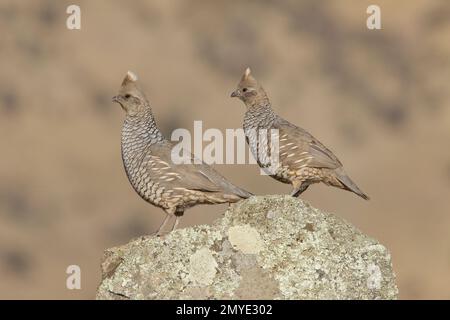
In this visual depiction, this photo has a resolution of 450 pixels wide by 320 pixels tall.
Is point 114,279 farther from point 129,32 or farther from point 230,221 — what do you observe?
point 129,32

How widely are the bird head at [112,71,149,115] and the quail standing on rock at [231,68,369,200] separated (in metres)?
0.98

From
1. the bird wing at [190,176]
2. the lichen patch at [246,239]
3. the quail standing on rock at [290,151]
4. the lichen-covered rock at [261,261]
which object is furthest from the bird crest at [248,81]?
the lichen patch at [246,239]

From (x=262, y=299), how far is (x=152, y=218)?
1736 cm

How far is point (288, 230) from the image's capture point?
23.0ft

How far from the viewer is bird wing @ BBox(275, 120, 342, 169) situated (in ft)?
30.0

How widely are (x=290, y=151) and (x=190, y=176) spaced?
115 centimetres

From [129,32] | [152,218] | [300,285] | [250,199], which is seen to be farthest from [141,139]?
[129,32]

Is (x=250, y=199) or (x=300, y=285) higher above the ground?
(x=250, y=199)

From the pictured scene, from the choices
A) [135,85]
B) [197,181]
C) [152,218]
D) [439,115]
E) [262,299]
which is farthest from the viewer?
[439,115]

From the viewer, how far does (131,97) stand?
8930 millimetres

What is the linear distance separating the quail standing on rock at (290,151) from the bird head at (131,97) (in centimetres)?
98

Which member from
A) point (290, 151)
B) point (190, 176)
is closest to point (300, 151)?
point (290, 151)

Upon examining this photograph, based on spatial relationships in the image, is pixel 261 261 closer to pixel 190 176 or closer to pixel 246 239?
pixel 246 239

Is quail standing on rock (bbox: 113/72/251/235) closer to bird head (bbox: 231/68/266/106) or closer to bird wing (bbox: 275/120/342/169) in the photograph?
bird wing (bbox: 275/120/342/169)
